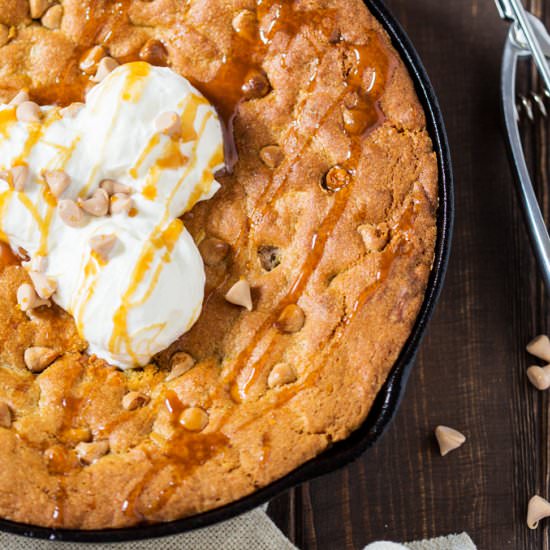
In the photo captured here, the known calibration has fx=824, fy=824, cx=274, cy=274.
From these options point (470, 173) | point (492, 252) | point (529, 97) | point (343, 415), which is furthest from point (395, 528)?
point (529, 97)

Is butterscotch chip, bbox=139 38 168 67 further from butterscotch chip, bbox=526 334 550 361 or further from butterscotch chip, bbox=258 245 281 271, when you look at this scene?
butterscotch chip, bbox=526 334 550 361

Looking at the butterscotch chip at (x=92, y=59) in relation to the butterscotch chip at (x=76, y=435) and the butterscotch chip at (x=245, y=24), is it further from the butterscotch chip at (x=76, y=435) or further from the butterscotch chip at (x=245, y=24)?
the butterscotch chip at (x=76, y=435)

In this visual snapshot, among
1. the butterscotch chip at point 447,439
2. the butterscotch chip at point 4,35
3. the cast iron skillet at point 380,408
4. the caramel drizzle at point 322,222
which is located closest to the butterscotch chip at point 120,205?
the caramel drizzle at point 322,222

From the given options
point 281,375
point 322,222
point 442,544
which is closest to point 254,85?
point 322,222

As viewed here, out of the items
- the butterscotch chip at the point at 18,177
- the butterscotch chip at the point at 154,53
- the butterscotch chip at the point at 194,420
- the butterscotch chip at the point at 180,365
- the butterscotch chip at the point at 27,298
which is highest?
the butterscotch chip at the point at 154,53

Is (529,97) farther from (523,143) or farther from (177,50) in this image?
(177,50)
